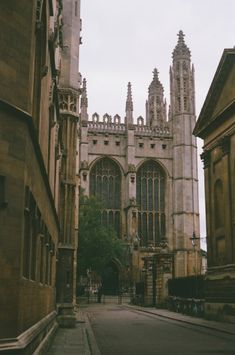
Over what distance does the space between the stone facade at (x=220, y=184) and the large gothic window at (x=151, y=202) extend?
107ft

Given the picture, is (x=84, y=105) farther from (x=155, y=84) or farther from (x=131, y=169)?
(x=155, y=84)

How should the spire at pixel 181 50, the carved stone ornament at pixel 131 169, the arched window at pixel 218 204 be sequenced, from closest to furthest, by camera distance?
the arched window at pixel 218 204, the carved stone ornament at pixel 131 169, the spire at pixel 181 50

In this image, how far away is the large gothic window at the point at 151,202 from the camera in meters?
58.6

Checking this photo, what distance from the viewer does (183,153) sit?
5903cm

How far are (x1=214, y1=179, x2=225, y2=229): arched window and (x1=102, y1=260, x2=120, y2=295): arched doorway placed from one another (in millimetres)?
30857

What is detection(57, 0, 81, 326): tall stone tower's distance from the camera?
21.0 m

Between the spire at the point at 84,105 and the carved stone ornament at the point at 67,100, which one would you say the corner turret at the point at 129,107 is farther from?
the carved stone ornament at the point at 67,100

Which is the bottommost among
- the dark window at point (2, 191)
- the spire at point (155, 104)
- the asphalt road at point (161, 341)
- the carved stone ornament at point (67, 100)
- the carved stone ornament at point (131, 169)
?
the asphalt road at point (161, 341)

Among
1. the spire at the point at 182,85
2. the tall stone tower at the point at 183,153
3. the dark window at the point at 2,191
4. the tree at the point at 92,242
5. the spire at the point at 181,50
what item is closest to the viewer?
the dark window at the point at 2,191

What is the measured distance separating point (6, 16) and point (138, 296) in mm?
36931

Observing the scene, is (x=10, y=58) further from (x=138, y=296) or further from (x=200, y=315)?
(x=138, y=296)

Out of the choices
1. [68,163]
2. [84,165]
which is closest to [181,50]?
[84,165]

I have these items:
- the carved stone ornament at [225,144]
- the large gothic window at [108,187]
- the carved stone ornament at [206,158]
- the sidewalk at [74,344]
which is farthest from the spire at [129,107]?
the sidewalk at [74,344]

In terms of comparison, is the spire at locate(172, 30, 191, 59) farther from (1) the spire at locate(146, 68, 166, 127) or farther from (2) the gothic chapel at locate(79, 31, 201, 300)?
(1) the spire at locate(146, 68, 166, 127)
